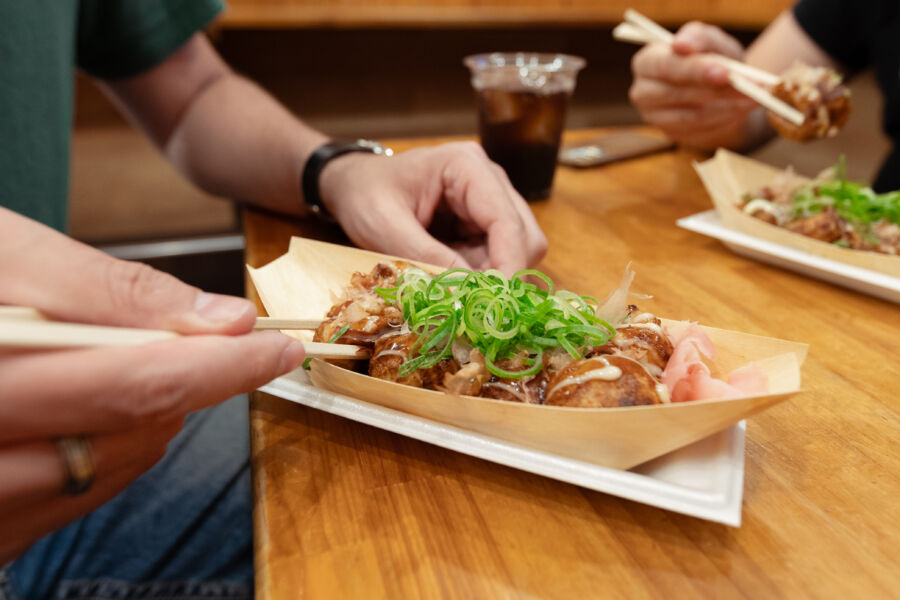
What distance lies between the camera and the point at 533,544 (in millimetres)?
756

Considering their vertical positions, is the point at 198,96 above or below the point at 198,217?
above

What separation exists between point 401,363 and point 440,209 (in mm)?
636

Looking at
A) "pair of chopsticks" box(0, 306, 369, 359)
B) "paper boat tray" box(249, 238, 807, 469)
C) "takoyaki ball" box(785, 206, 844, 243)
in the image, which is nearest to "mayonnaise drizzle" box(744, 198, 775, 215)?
"takoyaki ball" box(785, 206, 844, 243)

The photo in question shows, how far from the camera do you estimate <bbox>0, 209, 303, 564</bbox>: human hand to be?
2.05ft

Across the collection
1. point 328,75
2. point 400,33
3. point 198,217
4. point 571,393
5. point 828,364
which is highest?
point 571,393

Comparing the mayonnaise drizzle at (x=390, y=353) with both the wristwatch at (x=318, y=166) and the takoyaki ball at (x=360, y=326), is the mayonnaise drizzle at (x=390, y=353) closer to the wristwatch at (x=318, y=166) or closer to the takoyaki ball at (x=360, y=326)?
the takoyaki ball at (x=360, y=326)

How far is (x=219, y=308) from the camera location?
74cm

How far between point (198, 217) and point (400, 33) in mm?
2099

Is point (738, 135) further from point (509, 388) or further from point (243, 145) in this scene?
point (509, 388)

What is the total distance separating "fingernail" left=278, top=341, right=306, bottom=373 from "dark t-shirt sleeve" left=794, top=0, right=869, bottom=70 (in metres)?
2.61

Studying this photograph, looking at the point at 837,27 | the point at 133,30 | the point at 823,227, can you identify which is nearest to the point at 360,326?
the point at 823,227

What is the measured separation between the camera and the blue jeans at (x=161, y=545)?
120 centimetres

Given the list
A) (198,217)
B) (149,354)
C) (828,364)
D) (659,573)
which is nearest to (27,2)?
(149,354)

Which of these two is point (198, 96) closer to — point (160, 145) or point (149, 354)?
point (160, 145)
